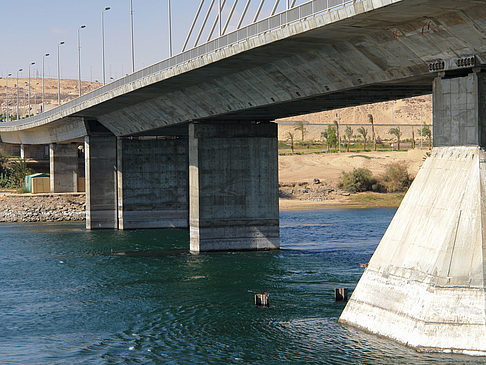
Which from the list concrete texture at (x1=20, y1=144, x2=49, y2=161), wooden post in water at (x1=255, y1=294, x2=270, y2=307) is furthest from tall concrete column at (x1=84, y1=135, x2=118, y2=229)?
concrete texture at (x1=20, y1=144, x2=49, y2=161)

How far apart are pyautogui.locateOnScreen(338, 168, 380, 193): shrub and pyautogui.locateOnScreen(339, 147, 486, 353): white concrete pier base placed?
85589 millimetres

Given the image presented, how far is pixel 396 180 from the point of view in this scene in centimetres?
11975

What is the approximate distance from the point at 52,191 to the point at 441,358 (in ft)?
273

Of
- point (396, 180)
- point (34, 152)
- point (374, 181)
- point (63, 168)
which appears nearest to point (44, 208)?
point (63, 168)

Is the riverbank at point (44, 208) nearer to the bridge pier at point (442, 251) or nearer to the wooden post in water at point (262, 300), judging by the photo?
the wooden post in water at point (262, 300)

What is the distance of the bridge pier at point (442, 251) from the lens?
27875 millimetres

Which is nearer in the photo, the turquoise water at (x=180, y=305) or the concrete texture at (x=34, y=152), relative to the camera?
the turquoise water at (x=180, y=305)

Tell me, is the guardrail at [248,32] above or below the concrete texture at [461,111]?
above

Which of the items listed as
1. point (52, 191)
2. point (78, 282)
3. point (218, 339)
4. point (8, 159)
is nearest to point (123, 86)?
point (78, 282)

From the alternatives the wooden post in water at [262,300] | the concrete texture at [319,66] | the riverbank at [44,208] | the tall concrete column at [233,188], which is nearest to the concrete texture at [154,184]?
the concrete texture at [319,66]

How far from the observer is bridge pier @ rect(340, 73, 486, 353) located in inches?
1097

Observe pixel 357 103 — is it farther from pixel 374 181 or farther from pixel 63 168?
pixel 374 181

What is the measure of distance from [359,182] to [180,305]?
267ft

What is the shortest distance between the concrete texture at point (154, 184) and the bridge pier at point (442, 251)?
47.9 meters
